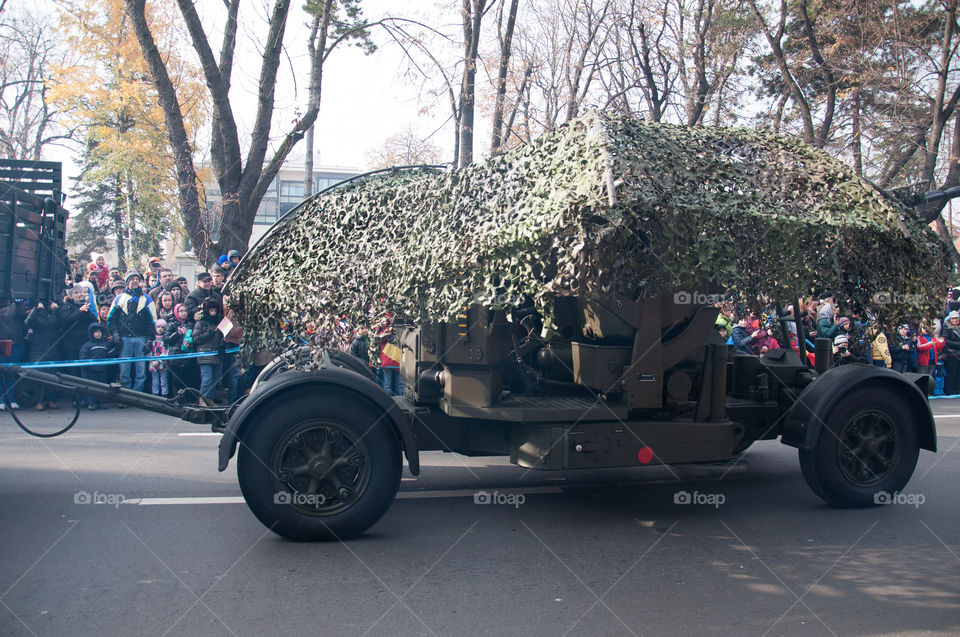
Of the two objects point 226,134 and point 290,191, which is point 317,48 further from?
point 290,191

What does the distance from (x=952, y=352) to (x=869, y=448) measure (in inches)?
367

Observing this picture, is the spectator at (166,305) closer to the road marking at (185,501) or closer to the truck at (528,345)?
the road marking at (185,501)

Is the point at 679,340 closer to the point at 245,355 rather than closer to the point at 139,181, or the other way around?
the point at 245,355

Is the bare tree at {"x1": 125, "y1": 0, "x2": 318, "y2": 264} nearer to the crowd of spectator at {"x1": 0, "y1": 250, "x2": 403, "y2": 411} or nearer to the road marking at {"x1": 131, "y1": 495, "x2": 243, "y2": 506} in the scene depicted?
the crowd of spectator at {"x1": 0, "y1": 250, "x2": 403, "y2": 411}

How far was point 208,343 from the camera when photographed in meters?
10.3

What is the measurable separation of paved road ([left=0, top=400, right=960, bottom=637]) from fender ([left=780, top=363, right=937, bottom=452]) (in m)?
0.59

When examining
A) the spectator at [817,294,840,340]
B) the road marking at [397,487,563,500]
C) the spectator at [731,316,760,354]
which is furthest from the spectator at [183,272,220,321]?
the spectator at [817,294,840,340]

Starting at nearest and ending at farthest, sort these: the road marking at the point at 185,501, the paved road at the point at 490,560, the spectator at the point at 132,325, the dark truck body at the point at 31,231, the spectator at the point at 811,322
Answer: the paved road at the point at 490,560 < the road marking at the point at 185,501 < the dark truck body at the point at 31,231 < the spectator at the point at 132,325 < the spectator at the point at 811,322

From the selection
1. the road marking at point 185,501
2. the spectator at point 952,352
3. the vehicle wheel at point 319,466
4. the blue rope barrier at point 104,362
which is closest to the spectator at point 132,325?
the blue rope barrier at point 104,362

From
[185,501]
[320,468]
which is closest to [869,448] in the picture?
[320,468]

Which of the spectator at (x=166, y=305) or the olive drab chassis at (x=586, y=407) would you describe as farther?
the spectator at (x=166, y=305)

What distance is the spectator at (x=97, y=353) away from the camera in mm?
10516

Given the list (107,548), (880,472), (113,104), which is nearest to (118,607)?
(107,548)

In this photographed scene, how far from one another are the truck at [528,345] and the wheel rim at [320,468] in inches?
0.5
